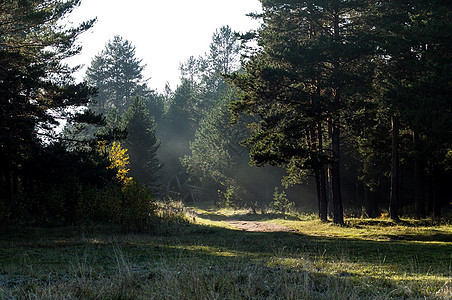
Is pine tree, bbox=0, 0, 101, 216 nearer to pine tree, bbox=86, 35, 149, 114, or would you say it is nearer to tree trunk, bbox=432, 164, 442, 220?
tree trunk, bbox=432, 164, 442, 220

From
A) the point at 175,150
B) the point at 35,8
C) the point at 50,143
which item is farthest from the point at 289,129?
the point at 175,150

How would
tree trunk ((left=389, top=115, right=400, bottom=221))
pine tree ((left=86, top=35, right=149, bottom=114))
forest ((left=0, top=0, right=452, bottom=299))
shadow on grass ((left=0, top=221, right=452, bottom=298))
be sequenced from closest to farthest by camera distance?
shadow on grass ((left=0, top=221, right=452, bottom=298)) → forest ((left=0, top=0, right=452, bottom=299)) → tree trunk ((left=389, top=115, right=400, bottom=221)) → pine tree ((left=86, top=35, right=149, bottom=114))

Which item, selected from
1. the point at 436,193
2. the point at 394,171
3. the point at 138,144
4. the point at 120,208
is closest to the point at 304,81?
the point at 394,171

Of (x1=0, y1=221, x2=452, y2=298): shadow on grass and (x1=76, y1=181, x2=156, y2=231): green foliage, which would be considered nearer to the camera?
(x1=0, y1=221, x2=452, y2=298): shadow on grass

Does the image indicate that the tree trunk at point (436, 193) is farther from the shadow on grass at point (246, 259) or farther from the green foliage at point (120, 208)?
the green foliage at point (120, 208)

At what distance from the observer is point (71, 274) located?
22.7 ft

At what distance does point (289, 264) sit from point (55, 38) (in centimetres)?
1611

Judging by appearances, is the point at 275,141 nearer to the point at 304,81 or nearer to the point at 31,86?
the point at 304,81

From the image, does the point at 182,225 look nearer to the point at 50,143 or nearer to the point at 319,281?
the point at 50,143

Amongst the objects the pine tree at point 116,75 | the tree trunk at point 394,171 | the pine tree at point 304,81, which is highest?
the pine tree at point 116,75

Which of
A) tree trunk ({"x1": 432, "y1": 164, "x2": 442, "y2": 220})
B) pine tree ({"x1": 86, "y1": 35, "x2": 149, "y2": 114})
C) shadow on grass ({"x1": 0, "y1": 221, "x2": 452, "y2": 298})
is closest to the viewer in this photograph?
shadow on grass ({"x1": 0, "y1": 221, "x2": 452, "y2": 298})

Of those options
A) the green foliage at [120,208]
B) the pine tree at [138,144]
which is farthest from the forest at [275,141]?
the pine tree at [138,144]

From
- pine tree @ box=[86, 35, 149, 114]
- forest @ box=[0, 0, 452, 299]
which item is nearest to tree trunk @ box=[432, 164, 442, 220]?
forest @ box=[0, 0, 452, 299]

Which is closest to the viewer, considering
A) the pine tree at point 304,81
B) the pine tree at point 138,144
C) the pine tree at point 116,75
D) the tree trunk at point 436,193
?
the pine tree at point 304,81
